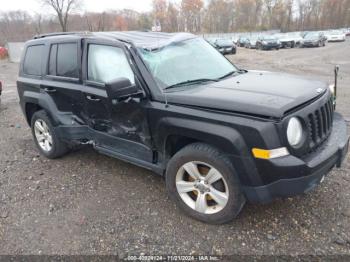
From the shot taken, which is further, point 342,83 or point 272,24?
point 272,24

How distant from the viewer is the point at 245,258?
2730mm

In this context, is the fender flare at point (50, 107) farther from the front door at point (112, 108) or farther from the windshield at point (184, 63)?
the windshield at point (184, 63)

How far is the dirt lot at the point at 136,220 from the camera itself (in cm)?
291

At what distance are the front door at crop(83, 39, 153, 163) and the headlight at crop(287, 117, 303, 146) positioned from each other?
145 centimetres

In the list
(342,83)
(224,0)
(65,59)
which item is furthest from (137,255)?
(224,0)

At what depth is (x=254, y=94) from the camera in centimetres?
290

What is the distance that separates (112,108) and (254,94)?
1635 millimetres

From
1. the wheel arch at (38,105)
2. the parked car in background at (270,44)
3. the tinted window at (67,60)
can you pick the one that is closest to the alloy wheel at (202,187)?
the tinted window at (67,60)

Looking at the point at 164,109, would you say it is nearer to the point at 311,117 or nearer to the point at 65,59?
the point at 311,117

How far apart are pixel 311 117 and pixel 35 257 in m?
2.80

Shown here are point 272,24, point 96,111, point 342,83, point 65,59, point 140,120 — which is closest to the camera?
point 140,120

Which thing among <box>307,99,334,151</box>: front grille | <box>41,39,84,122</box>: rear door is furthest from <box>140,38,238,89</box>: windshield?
<box>307,99,334,151</box>: front grille

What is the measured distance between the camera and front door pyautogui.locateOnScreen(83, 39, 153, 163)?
3.47 meters

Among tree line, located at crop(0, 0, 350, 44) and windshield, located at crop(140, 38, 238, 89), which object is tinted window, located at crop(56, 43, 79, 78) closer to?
windshield, located at crop(140, 38, 238, 89)
